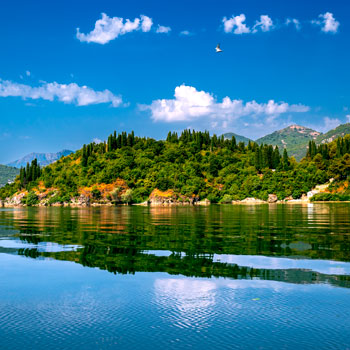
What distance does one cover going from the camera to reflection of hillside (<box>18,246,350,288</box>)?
575 inches

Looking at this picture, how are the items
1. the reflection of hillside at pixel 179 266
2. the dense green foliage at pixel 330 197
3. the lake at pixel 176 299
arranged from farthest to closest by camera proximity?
the dense green foliage at pixel 330 197, the reflection of hillside at pixel 179 266, the lake at pixel 176 299

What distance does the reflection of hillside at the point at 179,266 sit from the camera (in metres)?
14.6

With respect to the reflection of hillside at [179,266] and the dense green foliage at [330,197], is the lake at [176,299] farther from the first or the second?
the dense green foliage at [330,197]

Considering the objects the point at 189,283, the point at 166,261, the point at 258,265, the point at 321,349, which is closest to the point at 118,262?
the point at 166,261

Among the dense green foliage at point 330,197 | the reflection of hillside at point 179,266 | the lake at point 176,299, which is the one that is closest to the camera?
the lake at point 176,299

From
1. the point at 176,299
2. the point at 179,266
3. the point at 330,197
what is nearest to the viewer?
the point at 176,299

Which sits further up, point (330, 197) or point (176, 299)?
point (330, 197)

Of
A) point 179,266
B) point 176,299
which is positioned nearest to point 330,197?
point 179,266

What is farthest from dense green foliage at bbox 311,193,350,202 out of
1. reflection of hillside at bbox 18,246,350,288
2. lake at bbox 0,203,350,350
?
reflection of hillside at bbox 18,246,350,288

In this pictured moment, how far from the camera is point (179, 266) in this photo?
1669cm

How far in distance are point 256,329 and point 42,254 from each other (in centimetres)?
1555

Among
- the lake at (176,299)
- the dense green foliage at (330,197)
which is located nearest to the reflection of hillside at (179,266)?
the lake at (176,299)

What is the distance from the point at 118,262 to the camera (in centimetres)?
1789

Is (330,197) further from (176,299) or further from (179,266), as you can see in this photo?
(176,299)
